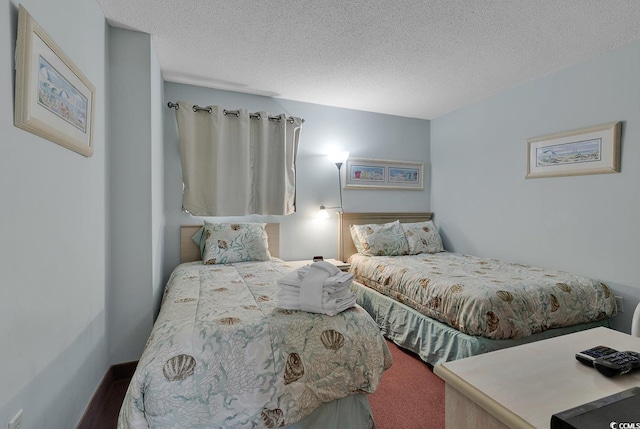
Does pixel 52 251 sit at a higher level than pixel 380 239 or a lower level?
higher

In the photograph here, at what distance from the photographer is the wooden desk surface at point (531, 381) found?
27.1 inches

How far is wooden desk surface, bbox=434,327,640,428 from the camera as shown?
69cm

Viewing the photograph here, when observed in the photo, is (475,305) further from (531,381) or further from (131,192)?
(131,192)

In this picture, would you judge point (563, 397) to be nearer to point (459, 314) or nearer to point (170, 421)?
point (170, 421)

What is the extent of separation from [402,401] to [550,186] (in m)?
2.35

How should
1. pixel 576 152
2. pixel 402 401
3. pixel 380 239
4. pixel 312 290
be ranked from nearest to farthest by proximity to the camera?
pixel 312 290 → pixel 402 401 → pixel 576 152 → pixel 380 239

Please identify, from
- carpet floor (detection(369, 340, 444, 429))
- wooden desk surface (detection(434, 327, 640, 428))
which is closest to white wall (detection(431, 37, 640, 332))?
carpet floor (detection(369, 340, 444, 429))

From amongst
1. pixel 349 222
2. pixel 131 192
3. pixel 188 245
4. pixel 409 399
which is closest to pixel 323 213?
pixel 349 222

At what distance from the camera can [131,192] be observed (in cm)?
219

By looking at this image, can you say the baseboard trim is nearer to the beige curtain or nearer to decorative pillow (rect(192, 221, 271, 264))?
decorative pillow (rect(192, 221, 271, 264))

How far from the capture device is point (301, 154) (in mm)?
3600

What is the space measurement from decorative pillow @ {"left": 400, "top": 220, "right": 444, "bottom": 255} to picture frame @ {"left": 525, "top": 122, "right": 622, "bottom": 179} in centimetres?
117

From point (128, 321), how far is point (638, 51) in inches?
167

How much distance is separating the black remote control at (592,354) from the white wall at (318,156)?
2864mm
